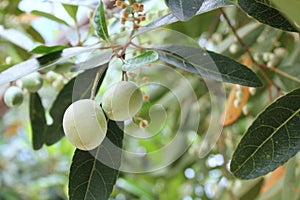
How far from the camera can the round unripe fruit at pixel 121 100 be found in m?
0.58

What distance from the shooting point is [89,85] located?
763mm

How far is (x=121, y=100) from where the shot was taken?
0.58m

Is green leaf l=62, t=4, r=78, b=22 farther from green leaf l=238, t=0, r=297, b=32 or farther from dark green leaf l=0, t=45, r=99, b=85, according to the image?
green leaf l=238, t=0, r=297, b=32

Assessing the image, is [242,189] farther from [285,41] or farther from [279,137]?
[279,137]

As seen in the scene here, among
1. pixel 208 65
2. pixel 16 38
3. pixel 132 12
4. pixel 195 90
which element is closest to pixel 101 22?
pixel 132 12

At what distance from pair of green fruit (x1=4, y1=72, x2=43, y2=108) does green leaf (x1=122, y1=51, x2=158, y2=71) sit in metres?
0.27

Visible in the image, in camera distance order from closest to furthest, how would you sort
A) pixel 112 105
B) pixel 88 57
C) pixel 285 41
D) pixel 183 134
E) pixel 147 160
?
pixel 112 105, pixel 88 57, pixel 285 41, pixel 183 134, pixel 147 160

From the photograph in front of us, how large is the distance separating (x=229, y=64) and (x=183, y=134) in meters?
0.73

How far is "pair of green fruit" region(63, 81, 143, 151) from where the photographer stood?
0.57m

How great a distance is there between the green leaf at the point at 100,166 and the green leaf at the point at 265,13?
0.23 m

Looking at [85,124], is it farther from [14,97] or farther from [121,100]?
[14,97]

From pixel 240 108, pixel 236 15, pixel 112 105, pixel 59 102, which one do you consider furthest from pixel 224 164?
pixel 112 105

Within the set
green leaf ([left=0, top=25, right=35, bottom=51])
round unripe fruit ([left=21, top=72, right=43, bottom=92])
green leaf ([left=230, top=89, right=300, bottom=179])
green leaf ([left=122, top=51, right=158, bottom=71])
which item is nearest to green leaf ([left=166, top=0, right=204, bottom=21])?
green leaf ([left=122, top=51, right=158, bottom=71])

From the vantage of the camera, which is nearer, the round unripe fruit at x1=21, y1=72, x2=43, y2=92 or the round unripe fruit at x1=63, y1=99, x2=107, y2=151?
the round unripe fruit at x1=63, y1=99, x2=107, y2=151
